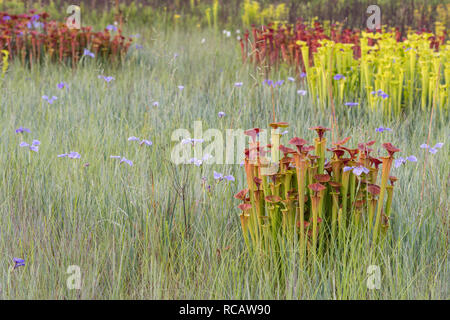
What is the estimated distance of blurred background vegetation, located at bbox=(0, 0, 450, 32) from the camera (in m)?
7.71

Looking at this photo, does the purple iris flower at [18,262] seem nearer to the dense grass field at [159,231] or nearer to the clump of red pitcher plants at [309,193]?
the dense grass field at [159,231]

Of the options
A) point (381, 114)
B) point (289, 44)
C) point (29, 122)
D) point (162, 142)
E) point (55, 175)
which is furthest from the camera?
point (289, 44)

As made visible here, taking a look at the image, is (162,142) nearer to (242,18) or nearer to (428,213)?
(428,213)

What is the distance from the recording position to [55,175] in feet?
8.03

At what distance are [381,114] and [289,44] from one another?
6.96 feet

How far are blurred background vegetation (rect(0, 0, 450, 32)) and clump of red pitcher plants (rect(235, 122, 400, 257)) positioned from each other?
5.92 metres

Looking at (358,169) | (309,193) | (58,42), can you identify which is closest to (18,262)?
(309,193)

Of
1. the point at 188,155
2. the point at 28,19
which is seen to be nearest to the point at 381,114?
the point at 188,155

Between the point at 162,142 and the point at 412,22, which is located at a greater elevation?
the point at 412,22

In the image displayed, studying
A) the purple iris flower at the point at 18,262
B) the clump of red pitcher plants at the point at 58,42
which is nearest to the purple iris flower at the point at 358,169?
the purple iris flower at the point at 18,262

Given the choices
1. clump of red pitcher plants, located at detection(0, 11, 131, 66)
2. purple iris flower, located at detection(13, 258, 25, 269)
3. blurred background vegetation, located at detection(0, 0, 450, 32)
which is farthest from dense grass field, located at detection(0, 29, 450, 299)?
blurred background vegetation, located at detection(0, 0, 450, 32)

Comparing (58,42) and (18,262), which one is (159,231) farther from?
(58,42)

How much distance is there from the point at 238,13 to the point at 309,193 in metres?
7.58

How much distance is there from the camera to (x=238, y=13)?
8836mm
